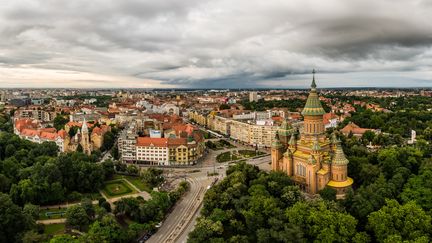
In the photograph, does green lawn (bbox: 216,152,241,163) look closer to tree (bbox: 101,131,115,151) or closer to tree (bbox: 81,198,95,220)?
tree (bbox: 101,131,115,151)

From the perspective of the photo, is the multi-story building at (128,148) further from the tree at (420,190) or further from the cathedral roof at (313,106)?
the tree at (420,190)

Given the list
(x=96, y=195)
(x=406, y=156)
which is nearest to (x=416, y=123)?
(x=406, y=156)

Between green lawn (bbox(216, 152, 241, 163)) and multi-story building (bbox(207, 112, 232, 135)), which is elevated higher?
multi-story building (bbox(207, 112, 232, 135))

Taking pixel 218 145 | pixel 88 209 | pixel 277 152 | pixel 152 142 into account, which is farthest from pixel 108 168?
pixel 218 145

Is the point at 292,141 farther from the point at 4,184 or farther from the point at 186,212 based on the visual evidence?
the point at 4,184

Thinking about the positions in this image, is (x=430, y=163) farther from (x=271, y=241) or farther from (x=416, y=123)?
(x=416, y=123)

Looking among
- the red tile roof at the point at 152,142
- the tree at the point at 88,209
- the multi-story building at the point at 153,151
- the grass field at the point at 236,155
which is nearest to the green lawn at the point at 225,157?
the grass field at the point at 236,155

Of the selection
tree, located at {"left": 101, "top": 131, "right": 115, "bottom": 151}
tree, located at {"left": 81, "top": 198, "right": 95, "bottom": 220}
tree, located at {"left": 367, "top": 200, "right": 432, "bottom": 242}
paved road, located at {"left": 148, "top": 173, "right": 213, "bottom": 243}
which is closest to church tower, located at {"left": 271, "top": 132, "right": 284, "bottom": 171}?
paved road, located at {"left": 148, "top": 173, "right": 213, "bottom": 243}
